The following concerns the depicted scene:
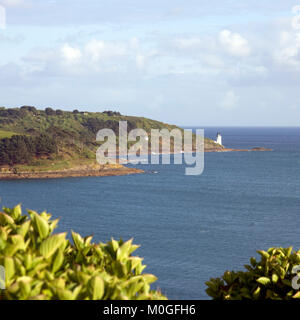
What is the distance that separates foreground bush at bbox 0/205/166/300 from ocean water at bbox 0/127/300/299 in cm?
2893

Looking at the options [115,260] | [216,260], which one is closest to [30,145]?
[216,260]

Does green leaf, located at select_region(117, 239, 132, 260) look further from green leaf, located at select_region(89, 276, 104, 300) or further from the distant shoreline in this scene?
the distant shoreline

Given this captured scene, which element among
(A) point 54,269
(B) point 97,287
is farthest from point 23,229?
(B) point 97,287

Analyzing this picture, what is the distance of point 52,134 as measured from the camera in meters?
142

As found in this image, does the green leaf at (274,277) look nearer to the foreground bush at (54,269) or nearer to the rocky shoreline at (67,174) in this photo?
the foreground bush at (54,269)

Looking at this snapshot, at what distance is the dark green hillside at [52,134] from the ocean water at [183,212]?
42.1 feet

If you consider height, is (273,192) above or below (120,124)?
below

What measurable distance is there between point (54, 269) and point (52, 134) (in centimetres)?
13997

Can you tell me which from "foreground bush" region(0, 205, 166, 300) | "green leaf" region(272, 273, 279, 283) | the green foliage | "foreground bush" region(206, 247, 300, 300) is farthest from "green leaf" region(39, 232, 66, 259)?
the green foliage

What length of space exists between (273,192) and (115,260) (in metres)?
86.2

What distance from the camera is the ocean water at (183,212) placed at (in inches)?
1738
